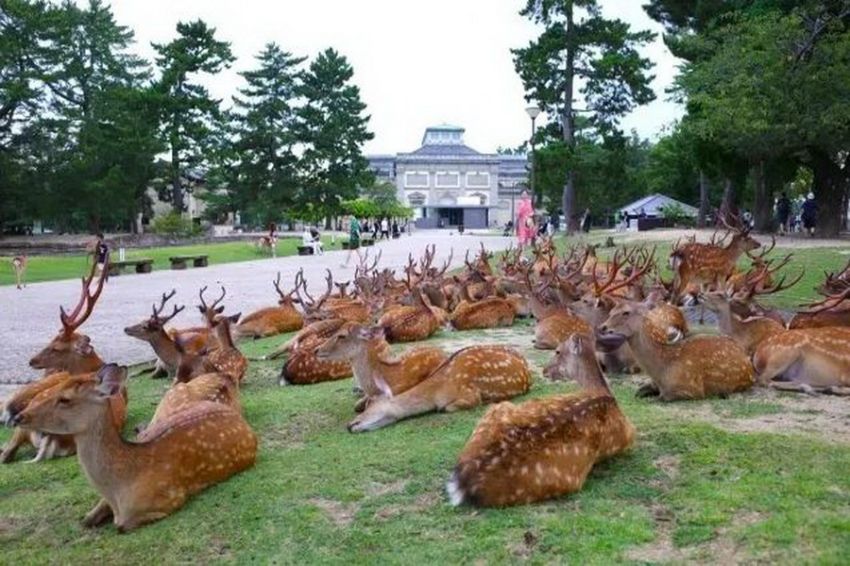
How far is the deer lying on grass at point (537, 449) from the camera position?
11.5 feet

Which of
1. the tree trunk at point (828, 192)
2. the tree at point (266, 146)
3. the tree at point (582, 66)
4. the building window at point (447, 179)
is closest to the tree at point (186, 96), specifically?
the tree at point (266, 146)

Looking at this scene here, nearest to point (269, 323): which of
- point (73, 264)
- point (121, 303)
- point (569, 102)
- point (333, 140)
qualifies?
point (121, 303)

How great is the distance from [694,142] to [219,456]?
24679mm

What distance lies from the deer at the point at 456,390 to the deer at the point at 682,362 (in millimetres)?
654

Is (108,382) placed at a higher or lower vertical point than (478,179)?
lower

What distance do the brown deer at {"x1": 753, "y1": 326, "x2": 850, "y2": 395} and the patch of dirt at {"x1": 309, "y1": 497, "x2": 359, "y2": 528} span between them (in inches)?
117

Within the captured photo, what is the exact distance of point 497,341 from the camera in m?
7.79

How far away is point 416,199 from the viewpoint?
86188mm

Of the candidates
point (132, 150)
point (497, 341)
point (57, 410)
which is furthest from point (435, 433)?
point (132, 150)

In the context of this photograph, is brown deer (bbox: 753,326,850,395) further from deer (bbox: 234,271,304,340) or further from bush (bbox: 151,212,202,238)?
bush (bbox: 151,212,202,238)

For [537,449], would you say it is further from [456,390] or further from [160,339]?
[160,339]

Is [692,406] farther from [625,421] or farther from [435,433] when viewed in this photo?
[435,433]

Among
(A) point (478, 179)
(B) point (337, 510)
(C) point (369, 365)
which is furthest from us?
(A) point (478, 179)

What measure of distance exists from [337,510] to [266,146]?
158 feet
